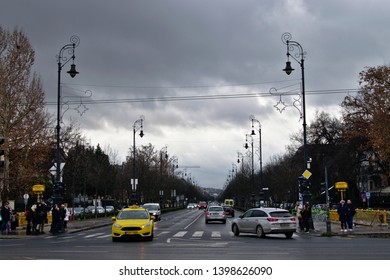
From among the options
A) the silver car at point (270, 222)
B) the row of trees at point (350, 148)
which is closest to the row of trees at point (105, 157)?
the row of trees at point (350, 148)

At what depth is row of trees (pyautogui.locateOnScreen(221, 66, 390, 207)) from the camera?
51.5 metres

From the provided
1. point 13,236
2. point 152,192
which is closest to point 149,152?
point 152,192

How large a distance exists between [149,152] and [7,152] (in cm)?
4880

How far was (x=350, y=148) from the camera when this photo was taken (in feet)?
226

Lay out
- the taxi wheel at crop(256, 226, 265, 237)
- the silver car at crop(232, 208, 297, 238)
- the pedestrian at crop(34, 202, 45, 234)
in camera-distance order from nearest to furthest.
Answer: the silver car at crop(232, 208, 297, 238) < the taxi wheel at crop(256, 226, 265, 237) < the pedestrian at crop(34, 202, 45, 234)

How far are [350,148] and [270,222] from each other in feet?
150

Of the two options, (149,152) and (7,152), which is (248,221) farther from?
(149,152)

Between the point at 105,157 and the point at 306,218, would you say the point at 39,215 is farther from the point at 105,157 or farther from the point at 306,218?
the point at 105,157

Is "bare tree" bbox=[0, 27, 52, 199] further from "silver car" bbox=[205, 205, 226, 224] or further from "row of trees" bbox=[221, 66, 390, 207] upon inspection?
"row of trees" bbox=[221, 66, 390, 207]

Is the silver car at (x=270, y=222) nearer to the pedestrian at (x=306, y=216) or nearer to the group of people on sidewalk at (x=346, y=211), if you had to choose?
the pedestrian at (x=306, y=216)

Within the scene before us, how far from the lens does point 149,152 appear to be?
315 feet

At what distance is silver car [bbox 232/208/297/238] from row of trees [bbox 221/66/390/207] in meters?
16.6

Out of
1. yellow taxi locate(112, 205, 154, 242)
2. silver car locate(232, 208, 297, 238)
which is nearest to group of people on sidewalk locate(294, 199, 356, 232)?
silver car locate(232, 208, 297, 238)

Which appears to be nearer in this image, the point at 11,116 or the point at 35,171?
the point at 11,116
